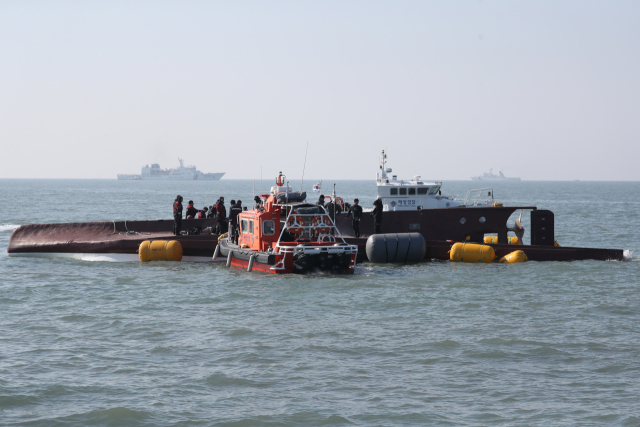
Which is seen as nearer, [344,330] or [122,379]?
[122,379]

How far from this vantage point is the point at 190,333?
45.6ft

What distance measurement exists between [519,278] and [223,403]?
43.8ft

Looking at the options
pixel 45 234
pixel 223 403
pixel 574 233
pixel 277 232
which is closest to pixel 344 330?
pixel 223 403

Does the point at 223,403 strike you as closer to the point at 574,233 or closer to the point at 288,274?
the point at 288,274

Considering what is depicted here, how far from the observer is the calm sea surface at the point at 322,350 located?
31.8ft

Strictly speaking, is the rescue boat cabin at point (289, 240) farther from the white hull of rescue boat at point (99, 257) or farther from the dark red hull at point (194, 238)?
the dark red hull at point (194, 238)

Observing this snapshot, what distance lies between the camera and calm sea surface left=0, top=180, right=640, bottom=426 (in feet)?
31.8

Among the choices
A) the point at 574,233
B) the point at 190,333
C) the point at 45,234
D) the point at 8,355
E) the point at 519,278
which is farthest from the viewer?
the point at 574,233

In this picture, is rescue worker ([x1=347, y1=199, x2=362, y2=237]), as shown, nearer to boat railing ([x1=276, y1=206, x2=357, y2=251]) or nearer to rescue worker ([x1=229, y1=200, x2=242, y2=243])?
boat railing ([x1=276, y1=206, x2=357, y2=251])

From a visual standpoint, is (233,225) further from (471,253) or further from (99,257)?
(471,253)

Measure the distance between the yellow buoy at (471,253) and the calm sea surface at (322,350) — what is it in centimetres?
235

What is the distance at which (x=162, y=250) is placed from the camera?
2475cm

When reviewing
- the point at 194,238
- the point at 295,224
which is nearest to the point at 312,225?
the point at 295,224

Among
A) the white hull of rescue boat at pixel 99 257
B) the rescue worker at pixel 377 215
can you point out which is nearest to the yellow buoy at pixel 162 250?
the white hull of rescue boat at pixel 99 257
